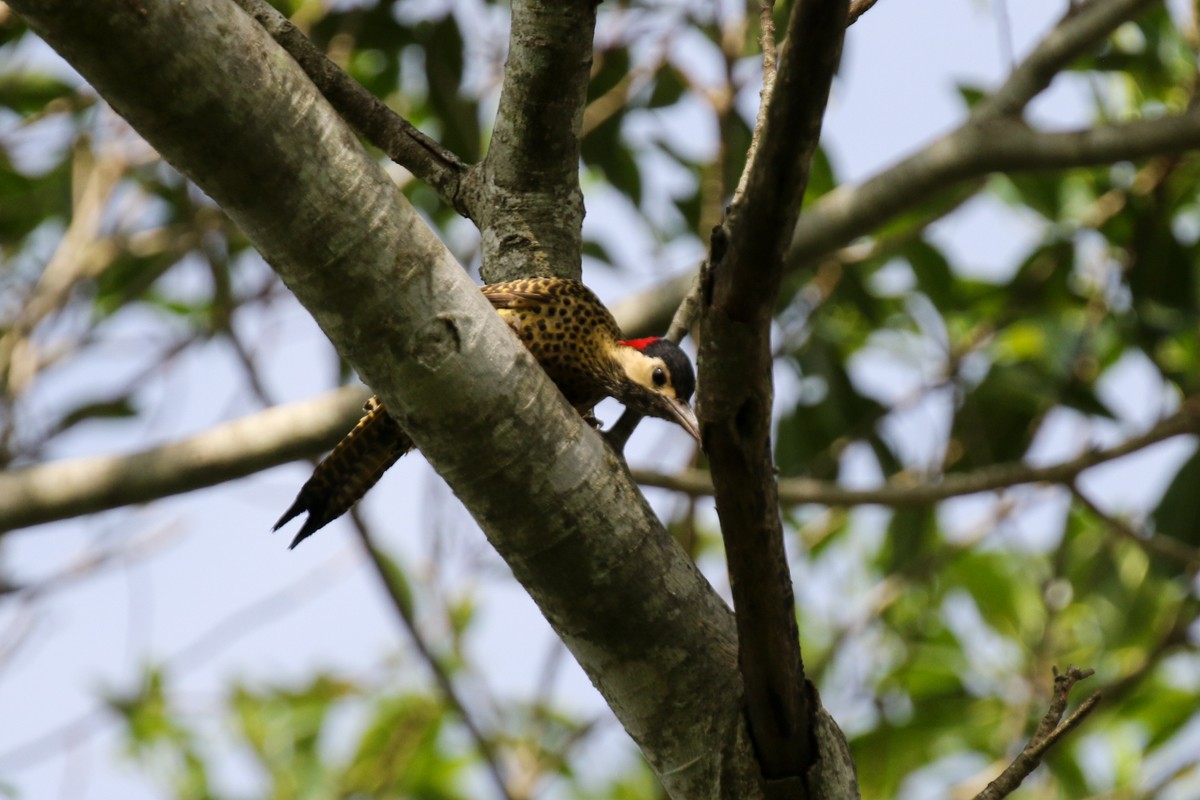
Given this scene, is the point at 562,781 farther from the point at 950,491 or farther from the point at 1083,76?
the point at 1083,76

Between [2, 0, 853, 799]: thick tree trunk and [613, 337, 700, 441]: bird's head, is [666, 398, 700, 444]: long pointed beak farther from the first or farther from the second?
[2, 0, 853, 799]: thick tree trunk

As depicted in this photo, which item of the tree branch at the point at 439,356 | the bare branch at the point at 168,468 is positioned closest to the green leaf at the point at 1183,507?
the bare branch at the point at 168,468

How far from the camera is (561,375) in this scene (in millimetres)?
3711

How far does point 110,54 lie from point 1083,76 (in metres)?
4.55

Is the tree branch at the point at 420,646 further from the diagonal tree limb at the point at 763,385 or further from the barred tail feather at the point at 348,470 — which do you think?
the diagonal tree limb at the point at 763,385

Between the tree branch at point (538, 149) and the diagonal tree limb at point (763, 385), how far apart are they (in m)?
1.15

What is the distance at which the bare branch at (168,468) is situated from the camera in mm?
4012

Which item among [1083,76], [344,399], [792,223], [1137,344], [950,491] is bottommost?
[792,223]

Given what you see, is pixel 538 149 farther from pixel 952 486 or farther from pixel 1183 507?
pixel 1183 507

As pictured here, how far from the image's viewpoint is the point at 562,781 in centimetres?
673

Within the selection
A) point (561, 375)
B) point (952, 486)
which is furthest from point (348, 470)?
point (952, 486)

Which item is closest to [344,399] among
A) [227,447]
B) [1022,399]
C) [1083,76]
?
[227,447]

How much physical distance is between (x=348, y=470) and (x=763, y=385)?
1.52 meters

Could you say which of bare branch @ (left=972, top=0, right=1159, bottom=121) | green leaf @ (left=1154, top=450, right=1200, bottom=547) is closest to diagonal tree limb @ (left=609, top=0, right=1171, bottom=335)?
bare branch @ (left=972, top=0, right=1159, bottom=121)
